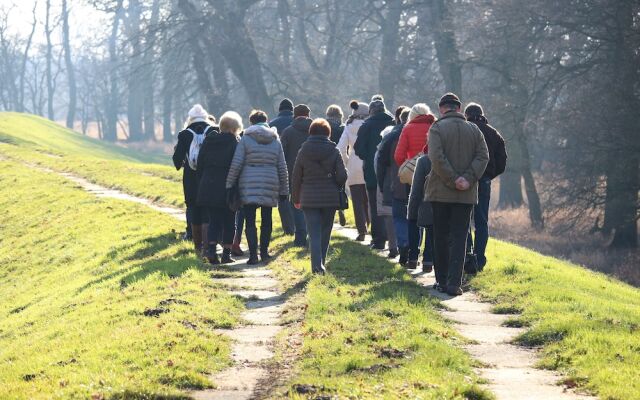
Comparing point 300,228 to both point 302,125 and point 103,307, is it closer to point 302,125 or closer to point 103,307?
point 302,125

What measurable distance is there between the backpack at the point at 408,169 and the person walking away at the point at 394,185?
379 mm

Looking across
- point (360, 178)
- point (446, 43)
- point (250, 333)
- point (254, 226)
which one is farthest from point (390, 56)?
point (250, 333)

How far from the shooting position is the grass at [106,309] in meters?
7.64

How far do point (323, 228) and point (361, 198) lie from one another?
325cm

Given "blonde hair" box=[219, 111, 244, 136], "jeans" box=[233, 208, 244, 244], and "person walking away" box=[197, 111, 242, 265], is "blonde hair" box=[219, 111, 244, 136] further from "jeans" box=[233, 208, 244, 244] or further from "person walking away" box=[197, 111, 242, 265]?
"jeans" box=[233, 208, 244, 244]

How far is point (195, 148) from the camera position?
561 inches

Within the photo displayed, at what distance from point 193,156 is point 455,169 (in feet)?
14.1

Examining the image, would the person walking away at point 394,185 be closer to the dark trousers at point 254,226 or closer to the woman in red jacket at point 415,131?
the woman in red jacket at point 415,131

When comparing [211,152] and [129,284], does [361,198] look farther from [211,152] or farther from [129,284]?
[129,284]

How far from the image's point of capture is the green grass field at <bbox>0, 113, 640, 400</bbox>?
297 inches

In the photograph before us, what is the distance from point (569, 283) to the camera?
12.9 meters

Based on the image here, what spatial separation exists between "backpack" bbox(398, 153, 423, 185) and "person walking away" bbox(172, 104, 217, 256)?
267cm

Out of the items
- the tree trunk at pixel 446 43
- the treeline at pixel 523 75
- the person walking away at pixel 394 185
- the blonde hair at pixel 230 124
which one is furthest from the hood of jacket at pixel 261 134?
the tree trunk at pixel 446 43

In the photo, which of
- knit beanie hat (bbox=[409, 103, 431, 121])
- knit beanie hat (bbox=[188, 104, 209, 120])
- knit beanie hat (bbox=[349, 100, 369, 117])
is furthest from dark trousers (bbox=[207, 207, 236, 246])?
knit beanie hat (bbox=[349, 100, 369, 117])
